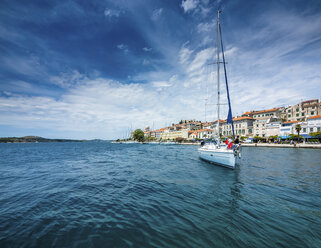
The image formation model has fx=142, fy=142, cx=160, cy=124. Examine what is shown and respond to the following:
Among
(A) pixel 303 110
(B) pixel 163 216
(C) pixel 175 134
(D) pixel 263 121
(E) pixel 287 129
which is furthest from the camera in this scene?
(C) pixel 175 134

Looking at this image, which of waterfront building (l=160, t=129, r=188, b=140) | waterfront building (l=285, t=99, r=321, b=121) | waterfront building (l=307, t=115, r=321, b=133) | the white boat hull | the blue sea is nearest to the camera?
the blue sea

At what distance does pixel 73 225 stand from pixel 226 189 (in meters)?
8.74

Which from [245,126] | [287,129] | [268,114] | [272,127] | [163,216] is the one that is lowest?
[163,216]

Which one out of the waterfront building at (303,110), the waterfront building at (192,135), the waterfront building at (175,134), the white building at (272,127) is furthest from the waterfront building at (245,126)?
the waterfront building at (175,134)

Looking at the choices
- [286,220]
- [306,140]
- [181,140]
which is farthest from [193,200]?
[181,140]

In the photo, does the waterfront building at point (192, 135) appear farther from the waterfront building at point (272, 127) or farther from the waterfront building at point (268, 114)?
the waterfront building at point (272, 127)

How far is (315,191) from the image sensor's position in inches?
350

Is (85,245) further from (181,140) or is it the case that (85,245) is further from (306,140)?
(181,140)

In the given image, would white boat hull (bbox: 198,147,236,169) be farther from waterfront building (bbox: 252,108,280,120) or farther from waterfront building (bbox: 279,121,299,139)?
waterfront building (bbox: 252,108,280,120)

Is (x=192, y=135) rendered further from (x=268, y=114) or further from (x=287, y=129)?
(x=287, y=129)

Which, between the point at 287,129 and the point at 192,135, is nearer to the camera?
the point at 287,129

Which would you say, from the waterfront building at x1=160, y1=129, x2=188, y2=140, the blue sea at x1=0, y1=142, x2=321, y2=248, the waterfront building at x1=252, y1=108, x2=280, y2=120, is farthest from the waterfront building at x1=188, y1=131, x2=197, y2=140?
the blue sea at x1=0, y1=142, x2=321, y2=248

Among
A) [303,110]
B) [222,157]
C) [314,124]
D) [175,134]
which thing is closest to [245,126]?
[303,110]

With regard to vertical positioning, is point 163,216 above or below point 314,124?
Result: below
